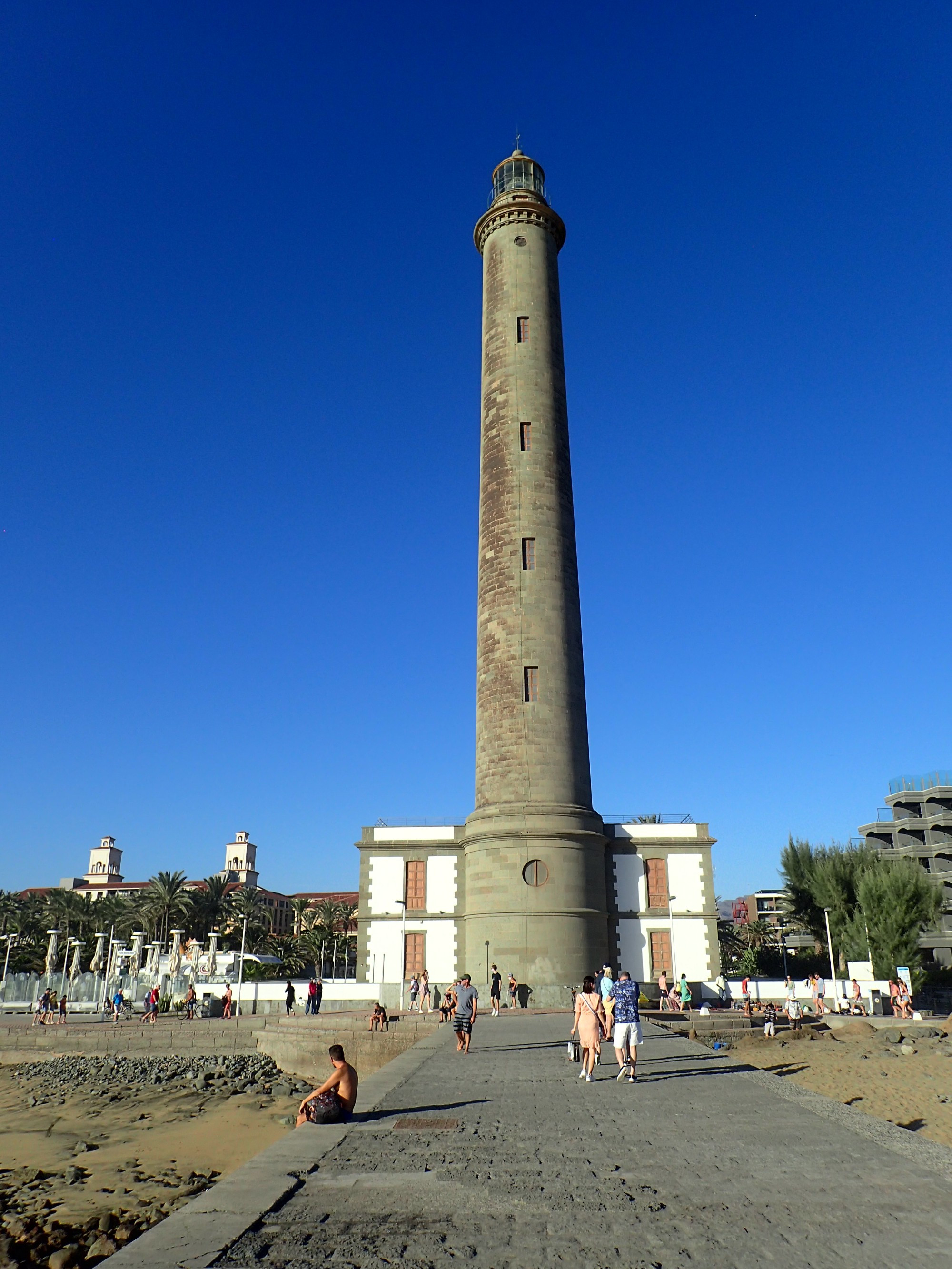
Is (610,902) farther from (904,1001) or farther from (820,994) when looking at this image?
(904,1001)

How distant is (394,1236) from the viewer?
524 cm

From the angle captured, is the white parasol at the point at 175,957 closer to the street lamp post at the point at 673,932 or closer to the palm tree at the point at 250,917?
the street lamp post at the point at 673,932

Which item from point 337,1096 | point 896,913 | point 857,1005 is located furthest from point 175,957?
point 337,1096

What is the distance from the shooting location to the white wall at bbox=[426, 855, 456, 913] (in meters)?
33.2

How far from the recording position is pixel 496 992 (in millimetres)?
25125

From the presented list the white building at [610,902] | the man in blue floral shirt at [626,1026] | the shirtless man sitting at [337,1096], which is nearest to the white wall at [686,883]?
the white building at [610,902]

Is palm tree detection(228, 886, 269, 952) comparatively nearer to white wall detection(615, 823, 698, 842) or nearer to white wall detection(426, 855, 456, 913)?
white wall detection(426, 855, 456, 913)

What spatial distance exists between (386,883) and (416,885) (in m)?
1.19

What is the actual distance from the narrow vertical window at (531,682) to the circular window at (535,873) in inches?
218

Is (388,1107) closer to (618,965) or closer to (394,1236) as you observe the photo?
(394,1236)

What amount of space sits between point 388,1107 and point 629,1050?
165 inches

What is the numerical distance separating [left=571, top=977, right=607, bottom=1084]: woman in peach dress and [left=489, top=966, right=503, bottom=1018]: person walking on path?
11853mm

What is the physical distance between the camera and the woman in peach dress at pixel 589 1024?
12195 mm

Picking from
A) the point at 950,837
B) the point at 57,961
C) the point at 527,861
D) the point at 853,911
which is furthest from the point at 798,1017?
the point at 57,961
